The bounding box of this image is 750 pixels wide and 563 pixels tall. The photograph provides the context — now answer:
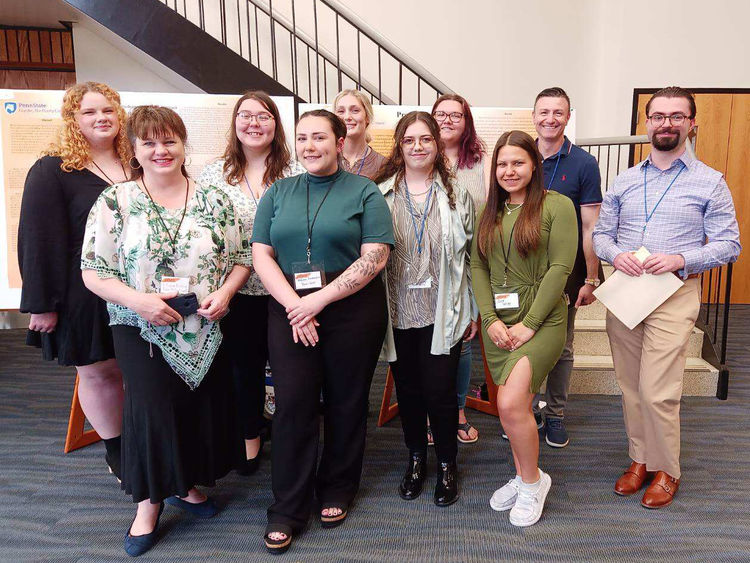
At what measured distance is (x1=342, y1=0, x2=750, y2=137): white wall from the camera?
5.28m

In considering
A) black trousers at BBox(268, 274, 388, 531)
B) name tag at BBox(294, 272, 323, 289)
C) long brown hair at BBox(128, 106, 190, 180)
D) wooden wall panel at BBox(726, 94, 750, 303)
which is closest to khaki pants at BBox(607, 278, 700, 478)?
black trousers at BBox(268, 274, 388, 531)

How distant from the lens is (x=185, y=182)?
1781 millimetres

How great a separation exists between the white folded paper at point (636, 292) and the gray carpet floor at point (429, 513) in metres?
0.77

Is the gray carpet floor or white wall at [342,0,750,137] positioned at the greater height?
white wall at [342,0,750,137]

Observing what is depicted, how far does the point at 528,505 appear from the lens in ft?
6.32

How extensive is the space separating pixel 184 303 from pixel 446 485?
1.26m

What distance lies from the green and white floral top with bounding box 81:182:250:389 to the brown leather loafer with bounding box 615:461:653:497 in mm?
1759

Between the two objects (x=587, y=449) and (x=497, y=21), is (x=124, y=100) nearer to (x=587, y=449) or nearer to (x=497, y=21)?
(x=587, y=449)

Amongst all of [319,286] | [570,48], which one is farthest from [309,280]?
[570,48]

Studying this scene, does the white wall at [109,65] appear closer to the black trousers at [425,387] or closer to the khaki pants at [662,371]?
the black trousers at [425,387]

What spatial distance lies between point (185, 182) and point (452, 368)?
3.95ft

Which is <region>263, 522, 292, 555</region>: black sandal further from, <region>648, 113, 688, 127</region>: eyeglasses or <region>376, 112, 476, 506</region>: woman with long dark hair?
<region>648, 113, 688, 127</region>: eyeglasses

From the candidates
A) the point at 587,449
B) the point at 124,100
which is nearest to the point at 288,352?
the point at 587,449

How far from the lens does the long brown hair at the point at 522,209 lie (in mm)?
1808
